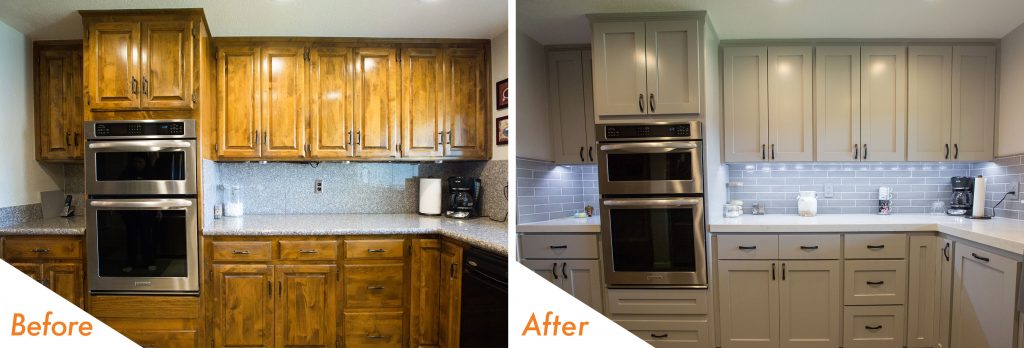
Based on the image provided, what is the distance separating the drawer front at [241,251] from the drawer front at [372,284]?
0.37 metres

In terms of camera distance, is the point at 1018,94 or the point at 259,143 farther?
the point at 259,143

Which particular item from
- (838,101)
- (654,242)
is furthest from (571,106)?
(838,101)

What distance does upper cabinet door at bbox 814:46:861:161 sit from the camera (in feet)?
4.25

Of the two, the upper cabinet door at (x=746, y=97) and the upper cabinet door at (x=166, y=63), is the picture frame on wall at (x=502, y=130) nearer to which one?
the upper cabinet door at (x=746, y=97)

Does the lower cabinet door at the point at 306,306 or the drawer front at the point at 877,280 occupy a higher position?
the drawer front at the point at 877,280

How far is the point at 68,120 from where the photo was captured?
2.54 meters

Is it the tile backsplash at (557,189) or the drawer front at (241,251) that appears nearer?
the tile backsplash at (557,189)

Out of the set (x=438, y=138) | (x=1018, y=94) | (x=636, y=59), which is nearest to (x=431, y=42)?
(x=438, y=138)

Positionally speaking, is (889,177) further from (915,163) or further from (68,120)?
(68,120)

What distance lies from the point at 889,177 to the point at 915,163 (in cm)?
7

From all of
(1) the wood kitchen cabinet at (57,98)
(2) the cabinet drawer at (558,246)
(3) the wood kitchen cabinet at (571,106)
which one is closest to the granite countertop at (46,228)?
(1) the wood kitchen cabinet at (57,98)

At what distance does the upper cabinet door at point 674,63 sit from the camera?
132cm

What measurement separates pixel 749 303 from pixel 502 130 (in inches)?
54.9

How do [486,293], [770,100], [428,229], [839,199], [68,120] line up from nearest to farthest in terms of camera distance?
[770,100] → [839,199] → [486,293] → [428,229] → [68,120]
